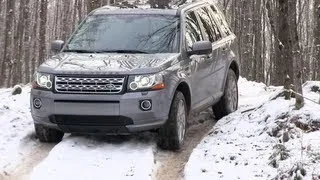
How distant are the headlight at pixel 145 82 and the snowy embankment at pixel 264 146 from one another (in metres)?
1.08

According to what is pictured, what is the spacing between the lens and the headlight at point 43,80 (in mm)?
7727

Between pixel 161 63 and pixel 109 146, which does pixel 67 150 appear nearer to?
pixel 109 146

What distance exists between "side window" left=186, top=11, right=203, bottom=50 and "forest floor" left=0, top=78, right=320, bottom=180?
4.73ft

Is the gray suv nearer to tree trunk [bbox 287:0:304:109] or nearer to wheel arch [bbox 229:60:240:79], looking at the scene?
wheel arch [bbox 229:60:240:79]

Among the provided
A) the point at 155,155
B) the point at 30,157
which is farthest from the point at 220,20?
the point at 30,157

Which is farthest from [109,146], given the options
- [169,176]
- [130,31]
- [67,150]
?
[130,31]

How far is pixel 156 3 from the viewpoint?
372 inches

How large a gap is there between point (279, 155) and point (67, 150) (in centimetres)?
281

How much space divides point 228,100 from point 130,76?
130 inches

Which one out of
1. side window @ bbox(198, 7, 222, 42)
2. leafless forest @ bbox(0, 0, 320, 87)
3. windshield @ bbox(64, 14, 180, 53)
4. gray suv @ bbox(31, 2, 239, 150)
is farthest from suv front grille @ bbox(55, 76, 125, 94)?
leafless forest @ bbox(0, 0, 320, 87)

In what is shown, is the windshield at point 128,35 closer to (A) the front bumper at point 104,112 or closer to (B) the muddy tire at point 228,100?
(A) the front bumper at point 104,112

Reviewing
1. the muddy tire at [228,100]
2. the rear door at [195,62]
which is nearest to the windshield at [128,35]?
the rear door at [195,62]

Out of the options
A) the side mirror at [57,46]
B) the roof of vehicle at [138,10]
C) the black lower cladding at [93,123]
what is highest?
the roof of vehicle at [138,10]

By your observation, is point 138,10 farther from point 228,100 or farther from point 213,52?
point 228,100
